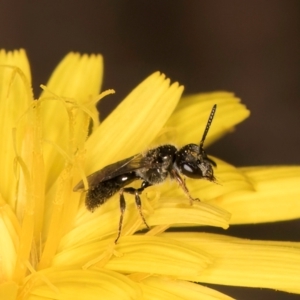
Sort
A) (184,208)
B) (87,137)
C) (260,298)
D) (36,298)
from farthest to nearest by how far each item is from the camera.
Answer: (260,298) → (87,137) → (184,208) → (36,298)

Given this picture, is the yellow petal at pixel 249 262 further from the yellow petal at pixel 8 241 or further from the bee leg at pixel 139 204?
the yellow petal at pixel 8 241

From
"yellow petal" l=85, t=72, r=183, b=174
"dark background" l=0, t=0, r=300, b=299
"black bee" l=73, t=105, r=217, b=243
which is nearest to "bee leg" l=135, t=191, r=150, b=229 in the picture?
"black bee" l=73, t=105, r=217, b=243

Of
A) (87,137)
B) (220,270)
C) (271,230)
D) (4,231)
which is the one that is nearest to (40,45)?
(271,230)

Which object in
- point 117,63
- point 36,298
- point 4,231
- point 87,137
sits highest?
point 117,63

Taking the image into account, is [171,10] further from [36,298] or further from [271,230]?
[36,298]

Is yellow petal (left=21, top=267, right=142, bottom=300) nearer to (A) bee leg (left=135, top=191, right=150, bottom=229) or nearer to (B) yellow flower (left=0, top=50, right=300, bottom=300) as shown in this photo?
(B) yellow flower (left=0, top=50, right=300, bottom=300)

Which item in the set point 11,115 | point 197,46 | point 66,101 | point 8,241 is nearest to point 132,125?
point 66,101

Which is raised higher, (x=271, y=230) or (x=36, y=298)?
(x=271, y=230)
